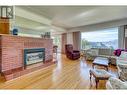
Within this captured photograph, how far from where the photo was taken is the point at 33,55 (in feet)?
15.0

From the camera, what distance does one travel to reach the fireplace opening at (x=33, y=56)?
4200 millimetres

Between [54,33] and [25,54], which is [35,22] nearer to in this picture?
[25,54]

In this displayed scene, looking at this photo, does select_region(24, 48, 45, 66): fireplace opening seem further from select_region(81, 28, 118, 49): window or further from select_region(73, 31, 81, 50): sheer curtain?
select_region(73, 31, 81, 50): sheer curtain

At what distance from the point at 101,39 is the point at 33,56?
5.36m

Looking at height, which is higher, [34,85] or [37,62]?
[37,62]

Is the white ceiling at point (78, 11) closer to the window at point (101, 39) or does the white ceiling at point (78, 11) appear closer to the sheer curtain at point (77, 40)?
the window at point (101, 39)

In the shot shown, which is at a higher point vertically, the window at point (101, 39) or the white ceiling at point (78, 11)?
the white ceiling at point (78, 11)

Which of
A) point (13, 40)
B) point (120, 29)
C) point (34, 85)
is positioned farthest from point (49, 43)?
point (120, 29)

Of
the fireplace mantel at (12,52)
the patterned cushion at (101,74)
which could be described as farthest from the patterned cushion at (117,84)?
the fireplace mantel at (12,52)

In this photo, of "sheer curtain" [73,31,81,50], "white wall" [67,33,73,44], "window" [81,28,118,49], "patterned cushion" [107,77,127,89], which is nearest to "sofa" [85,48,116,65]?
"window" [81,28,118,49]

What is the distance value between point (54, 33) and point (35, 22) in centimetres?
648

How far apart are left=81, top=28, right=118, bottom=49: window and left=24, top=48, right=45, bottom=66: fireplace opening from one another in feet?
15.0

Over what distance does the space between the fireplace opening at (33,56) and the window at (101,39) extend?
4.56m

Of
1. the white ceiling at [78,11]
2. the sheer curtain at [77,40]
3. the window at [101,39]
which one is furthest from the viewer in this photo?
the sheer curtain at [77,40]
